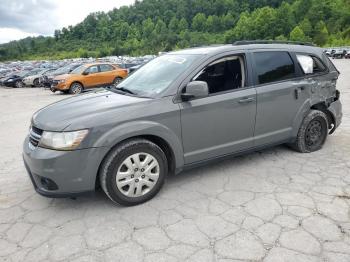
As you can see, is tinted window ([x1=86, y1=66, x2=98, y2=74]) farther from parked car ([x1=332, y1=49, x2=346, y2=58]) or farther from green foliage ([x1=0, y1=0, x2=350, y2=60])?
green foliage ([x1=0, y1=0, x2=350, y2=60])

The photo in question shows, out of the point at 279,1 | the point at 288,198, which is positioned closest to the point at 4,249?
the point at 288,198

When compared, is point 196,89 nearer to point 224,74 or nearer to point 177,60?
point 224,74

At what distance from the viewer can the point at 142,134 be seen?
328 centimetres

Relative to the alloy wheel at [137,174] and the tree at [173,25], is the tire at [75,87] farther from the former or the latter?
the tree at [173,25]

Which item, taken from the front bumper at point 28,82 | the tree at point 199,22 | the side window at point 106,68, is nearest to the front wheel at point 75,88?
the side window at point 106,68

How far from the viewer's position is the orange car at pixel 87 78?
51.7 feet

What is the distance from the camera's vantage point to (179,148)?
11.6 feet

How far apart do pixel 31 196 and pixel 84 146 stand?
1.29 metres

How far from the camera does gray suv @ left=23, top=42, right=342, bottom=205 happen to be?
3074mm

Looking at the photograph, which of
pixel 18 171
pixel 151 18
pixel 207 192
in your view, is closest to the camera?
pixel 207 192

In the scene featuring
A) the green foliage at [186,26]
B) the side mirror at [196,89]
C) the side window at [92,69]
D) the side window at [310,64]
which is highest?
the green foliage at [186,26]

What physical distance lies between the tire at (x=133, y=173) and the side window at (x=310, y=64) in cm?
250

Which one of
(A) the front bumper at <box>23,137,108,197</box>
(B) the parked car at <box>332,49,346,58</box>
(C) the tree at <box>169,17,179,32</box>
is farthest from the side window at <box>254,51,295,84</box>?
(C) the tree at <box>169,17,179,32</box>

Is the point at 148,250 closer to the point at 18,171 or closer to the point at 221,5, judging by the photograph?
the point at 18,171
